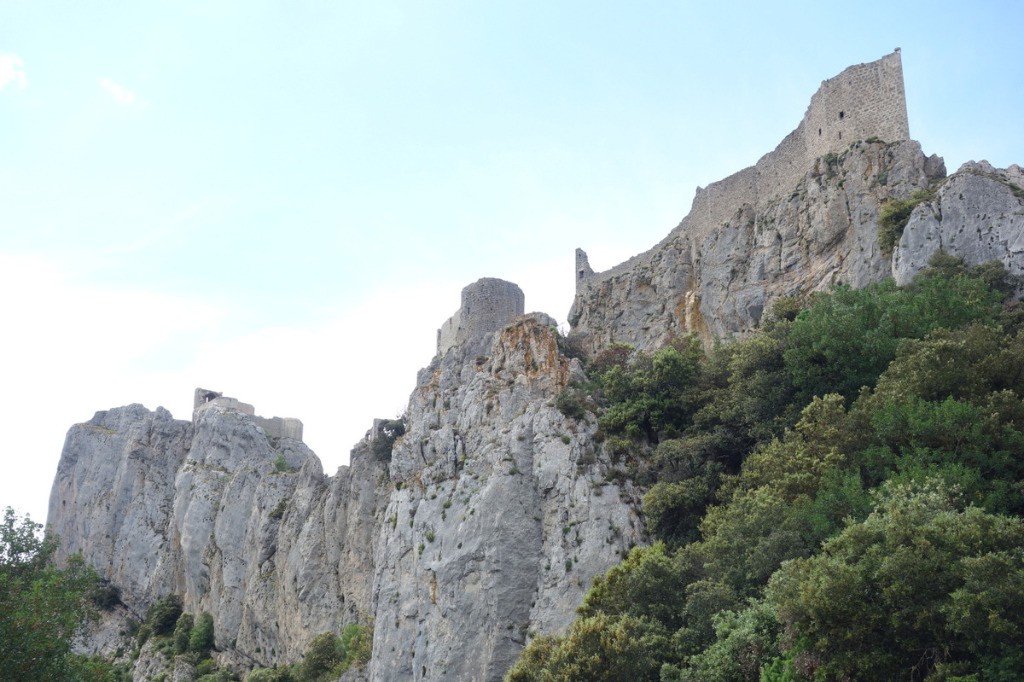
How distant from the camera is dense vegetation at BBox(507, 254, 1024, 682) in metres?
18.4

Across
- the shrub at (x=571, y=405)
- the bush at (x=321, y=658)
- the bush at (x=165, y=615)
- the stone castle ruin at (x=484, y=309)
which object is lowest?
the bush at (x=321, y=658)

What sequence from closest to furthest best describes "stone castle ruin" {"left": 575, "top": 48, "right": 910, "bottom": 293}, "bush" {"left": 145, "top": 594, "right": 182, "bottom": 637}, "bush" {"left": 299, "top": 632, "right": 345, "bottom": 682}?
"stone castle ruin" {"left": 575, "top": 48, "right": 910, "bottom": 293} → "bush" {"left": 299, "top": 632, "right": 345, "bottom": 682} → "bush" {"left": 145, "top": 594, "right": 182, "bottom": 637}

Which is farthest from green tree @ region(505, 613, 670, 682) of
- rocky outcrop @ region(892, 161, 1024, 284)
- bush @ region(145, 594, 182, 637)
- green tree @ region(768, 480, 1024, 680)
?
bush @ region(145, 594, 182, 637)

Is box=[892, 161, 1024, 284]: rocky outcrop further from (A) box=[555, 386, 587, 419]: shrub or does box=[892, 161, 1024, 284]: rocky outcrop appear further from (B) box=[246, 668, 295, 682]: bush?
(B) box=[246, 668, 295, 682]: bush

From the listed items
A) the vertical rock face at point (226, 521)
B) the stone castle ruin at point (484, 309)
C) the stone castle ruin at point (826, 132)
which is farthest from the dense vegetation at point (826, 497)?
the vertical rock face at point (226, 521)

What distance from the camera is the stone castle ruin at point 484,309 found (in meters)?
56.7

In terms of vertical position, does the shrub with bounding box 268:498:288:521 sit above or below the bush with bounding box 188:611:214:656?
above

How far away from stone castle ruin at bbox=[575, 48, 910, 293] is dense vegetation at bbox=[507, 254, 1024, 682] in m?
8.52

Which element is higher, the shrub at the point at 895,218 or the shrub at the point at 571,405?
the shrub at the point at 895,218

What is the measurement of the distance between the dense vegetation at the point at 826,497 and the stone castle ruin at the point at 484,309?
1471 cm

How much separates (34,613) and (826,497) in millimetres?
21318

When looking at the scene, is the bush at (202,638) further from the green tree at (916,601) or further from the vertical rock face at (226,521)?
the green tree at (916,601)

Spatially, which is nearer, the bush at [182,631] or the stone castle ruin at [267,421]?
the bush at [182,631]

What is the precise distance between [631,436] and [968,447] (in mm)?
14592
